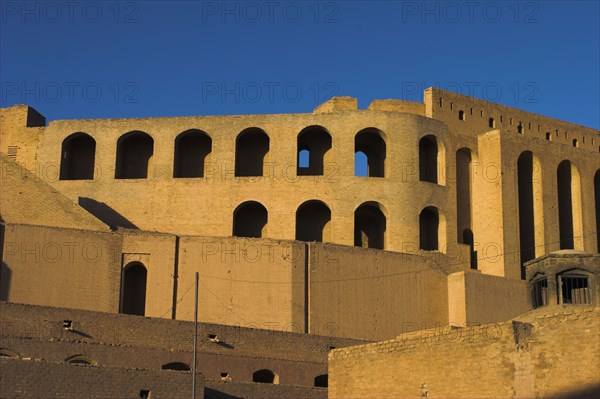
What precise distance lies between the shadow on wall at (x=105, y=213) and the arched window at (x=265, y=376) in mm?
11062

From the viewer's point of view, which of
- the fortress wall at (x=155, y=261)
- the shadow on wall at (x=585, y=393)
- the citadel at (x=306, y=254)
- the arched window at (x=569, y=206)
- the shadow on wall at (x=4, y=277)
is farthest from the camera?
the arched window at (x=569, y=206)

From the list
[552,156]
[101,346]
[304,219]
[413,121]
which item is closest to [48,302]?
[101,346]

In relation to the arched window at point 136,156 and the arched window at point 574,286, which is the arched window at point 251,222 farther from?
the arched window at point 574,286

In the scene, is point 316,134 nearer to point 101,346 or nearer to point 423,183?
point 423,183

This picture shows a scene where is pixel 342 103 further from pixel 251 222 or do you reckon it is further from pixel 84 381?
pixel 84 381

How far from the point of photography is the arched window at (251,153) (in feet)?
135

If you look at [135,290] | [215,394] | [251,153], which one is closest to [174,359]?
[215,394]

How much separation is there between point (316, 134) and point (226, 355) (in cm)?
1456

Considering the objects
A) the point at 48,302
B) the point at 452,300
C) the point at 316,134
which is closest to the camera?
the point at 48,302

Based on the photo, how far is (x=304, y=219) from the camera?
39.9 meters

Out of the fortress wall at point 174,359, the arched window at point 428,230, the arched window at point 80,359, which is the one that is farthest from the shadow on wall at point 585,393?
the arched window at point 428,230

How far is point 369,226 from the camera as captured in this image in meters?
40.4

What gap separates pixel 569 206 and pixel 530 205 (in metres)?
2.42

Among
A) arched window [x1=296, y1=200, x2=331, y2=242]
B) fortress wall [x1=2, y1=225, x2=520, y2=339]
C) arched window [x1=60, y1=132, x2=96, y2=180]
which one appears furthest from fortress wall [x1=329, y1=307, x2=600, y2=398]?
arched window [x1=60, y1=132, x2=96, y2=180]
